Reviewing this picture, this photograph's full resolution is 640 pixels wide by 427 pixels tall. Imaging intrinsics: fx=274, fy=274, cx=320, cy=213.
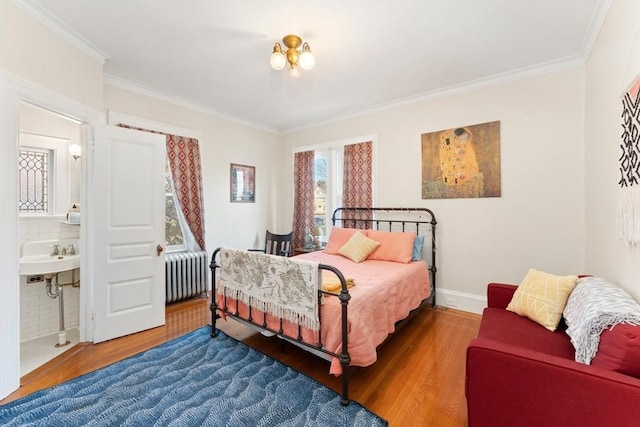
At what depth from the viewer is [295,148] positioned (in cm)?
512

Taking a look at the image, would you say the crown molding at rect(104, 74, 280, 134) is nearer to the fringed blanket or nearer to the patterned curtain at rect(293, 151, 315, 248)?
the patterned curtain at rect(293, 151, 315, 248)

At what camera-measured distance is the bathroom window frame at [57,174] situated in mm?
3025

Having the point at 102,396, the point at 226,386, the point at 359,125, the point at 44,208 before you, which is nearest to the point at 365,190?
the point at 359,125

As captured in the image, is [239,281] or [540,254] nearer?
[239,281]

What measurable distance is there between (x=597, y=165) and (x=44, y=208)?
547cm

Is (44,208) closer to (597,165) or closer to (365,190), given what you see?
(365,190)

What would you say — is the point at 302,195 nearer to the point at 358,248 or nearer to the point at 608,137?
the point at 358,248

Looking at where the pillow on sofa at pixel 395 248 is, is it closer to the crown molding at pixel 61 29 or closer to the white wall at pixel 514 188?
the white wall at pixel 514 188

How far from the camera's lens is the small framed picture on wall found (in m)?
4.55

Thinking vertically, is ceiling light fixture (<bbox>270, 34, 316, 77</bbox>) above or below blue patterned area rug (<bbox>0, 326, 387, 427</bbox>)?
above

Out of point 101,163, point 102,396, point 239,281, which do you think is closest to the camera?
point 102,396

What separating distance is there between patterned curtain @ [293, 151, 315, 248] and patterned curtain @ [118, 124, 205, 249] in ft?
5.38

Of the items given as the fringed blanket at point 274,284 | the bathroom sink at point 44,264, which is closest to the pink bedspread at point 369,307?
the fringed blanket at point 274,284

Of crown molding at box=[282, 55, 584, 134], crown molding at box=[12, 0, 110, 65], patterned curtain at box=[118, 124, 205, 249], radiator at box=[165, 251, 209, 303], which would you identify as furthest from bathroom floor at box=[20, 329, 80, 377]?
crown molding at box=[282, 55, 584, 134]
